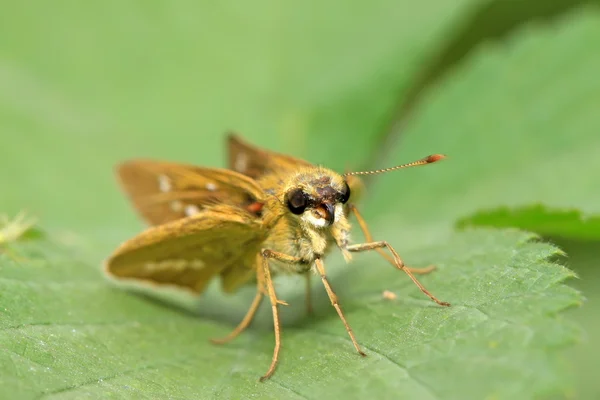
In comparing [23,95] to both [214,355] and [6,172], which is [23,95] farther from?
[214,355]

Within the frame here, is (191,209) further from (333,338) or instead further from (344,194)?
(333,338)

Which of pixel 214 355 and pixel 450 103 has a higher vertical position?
pixel 450 103

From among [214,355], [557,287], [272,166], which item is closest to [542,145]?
[272,166]

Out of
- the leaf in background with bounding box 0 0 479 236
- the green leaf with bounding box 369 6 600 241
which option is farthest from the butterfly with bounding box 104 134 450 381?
the leaf in background with bounding box 0 0 479 236

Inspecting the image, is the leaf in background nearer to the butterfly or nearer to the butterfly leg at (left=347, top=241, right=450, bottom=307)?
the butterfly

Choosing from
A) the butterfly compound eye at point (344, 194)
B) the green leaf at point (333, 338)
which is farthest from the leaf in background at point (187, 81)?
the butterfly compound eye at point (344, 194)

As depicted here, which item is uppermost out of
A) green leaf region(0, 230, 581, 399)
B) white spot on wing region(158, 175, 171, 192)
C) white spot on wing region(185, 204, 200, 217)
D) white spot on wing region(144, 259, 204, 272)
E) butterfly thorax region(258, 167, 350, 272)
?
white spot on wing region(158, 175, 171, 192)

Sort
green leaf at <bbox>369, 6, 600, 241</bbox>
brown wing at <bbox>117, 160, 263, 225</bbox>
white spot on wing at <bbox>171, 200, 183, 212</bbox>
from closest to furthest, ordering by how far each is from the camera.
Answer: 1. brown wing at <bbox>117, 160, 263, 225</bbox>
2. white spot on wing at <bbox>171, 200, 183, 212</bbox>
3. green leaf at <bbox>369, 6, 600, 241</bbox>
